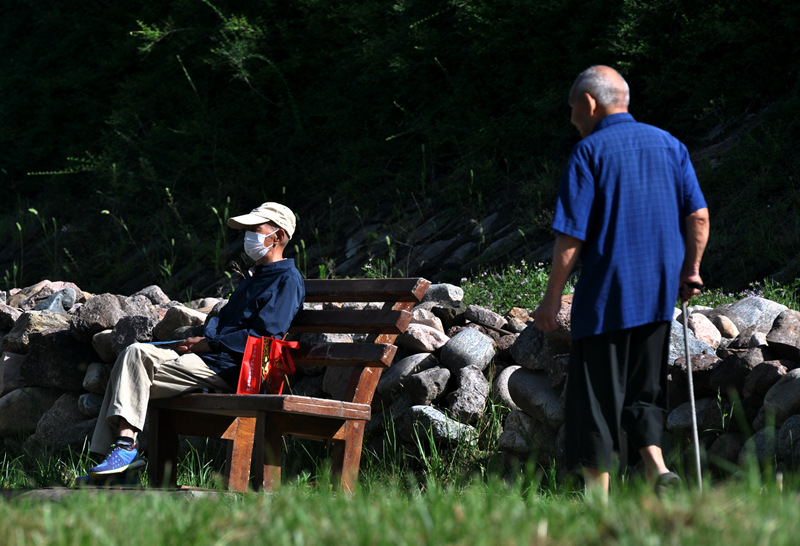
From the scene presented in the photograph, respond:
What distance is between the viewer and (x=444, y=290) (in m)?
5.86

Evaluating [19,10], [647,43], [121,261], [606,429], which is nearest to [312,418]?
[606,429]

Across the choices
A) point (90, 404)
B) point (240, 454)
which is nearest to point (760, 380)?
point (240, 454)

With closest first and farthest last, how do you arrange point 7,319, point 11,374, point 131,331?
point 131,331, point 11,374, point 7,319

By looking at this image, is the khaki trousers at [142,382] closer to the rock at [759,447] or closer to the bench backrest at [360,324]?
the bench backrest at [360,324]

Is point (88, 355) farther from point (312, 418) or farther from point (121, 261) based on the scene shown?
point (121, 261)

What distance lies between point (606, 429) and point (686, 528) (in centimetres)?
137

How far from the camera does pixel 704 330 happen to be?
4887mm

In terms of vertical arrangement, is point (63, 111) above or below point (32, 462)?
above

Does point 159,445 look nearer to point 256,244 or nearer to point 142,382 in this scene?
point 142,382

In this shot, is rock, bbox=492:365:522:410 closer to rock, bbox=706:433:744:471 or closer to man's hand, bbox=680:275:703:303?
rock, bbox=706:433:744:471

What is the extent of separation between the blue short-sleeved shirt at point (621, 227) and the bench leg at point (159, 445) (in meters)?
2.21

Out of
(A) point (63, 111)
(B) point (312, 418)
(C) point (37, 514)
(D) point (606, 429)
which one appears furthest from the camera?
(A) point (63, 111)

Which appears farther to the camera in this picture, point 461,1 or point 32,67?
point 32,67

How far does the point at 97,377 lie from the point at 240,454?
1.68 m
